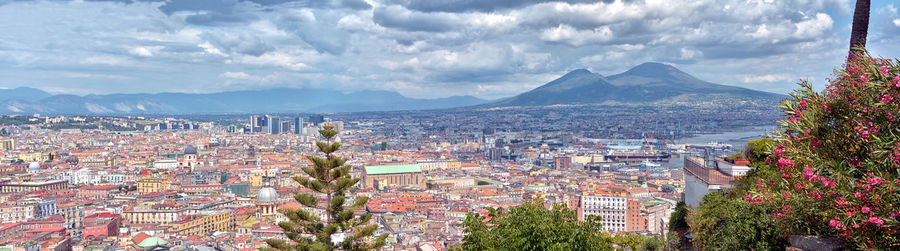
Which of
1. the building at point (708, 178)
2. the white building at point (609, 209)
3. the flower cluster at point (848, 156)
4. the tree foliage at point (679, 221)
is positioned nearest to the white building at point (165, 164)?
the white building at point (609, 209)

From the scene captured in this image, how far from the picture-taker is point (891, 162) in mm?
4605

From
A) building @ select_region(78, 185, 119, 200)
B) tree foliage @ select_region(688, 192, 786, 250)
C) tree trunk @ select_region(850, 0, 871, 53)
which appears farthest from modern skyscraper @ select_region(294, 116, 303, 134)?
tree trunk @ select_region(850, 0, 871, 53)

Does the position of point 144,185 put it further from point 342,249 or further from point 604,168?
point 342,249

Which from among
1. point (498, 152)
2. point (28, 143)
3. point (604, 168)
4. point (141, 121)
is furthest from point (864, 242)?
point (141, 121)

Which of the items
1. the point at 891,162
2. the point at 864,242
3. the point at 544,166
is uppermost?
the point at 891,162

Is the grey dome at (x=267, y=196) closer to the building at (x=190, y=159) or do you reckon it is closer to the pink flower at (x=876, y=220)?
the building at (x=190, y=159)

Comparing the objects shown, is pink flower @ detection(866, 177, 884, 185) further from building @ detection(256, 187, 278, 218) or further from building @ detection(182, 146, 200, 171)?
building @ detection(182, 146, 200, 171)

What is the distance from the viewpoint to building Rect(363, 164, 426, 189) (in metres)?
61.3

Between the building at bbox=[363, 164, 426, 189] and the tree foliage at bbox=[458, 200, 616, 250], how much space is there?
2035 inches

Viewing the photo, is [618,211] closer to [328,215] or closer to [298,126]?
[328,215]

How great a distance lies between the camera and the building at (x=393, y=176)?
201 feet

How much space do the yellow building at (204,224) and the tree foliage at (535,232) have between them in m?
31.8

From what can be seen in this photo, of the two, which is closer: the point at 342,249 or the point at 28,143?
the point at 342,249

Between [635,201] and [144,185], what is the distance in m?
38.1
